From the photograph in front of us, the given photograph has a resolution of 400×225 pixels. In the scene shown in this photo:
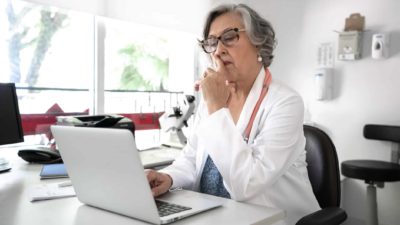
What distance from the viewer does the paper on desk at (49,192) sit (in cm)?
104

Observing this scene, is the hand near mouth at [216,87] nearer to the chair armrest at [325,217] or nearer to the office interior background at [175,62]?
the chair armrest at [325,217]

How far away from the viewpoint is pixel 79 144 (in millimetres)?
883

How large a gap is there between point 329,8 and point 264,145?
2.40m

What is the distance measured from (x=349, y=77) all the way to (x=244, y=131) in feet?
6.84

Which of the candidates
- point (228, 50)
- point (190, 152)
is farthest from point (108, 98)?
point (228, 50)

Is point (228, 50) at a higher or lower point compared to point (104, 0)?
lower

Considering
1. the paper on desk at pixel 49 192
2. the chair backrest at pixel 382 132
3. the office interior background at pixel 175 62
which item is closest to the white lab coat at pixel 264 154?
the paper on desk at pixel 49 192

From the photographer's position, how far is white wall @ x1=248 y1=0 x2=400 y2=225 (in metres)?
2.77

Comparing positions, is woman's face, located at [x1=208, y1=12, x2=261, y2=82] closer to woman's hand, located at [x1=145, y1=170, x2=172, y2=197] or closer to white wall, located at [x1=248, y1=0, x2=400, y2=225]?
woman's hand, located at [x1=145, y1=170, x2=172, y2=197]

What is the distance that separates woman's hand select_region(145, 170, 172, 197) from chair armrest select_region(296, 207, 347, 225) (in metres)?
0.43

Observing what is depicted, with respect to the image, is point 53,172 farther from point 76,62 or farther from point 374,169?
point 374,169

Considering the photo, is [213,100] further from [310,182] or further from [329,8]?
[329,8]

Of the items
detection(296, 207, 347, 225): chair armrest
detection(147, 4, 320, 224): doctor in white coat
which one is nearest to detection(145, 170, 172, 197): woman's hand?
detection(147, 4, 320, 224): doctor in white coat

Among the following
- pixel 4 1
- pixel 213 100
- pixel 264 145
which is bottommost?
pixel 264 145
